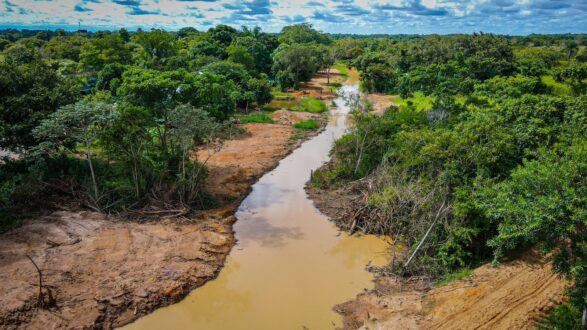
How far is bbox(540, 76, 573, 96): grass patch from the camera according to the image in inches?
1134

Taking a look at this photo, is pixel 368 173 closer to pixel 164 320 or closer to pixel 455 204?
pixel 455 204

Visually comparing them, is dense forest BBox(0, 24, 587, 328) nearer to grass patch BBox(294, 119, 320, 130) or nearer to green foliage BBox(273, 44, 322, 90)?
grass patch BBox(294, 119, 320, 130)

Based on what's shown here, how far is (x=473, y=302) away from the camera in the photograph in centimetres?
1097

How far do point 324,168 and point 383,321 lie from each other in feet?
41.3

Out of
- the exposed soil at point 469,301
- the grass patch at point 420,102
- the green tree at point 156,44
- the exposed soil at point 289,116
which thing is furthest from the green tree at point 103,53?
the exposed soil at point 469,301

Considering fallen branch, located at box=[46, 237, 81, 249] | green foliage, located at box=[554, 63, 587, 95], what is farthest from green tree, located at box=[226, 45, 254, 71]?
fallen branch, located at box=[46, 237, 81, 249]

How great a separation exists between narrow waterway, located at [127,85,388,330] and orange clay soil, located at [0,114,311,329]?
59cm

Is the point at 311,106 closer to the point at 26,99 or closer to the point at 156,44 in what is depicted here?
the point at 156,44

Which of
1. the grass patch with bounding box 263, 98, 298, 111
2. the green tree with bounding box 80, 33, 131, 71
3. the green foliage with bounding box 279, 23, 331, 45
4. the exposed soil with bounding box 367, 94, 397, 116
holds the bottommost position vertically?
the grass patch with bounding box 263, 98, 298, 111

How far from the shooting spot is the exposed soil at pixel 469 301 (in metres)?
10.3

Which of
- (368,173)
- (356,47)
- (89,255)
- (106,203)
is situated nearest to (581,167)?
(368,173)

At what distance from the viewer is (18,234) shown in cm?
1398

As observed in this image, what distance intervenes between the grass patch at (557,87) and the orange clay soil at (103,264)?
84.8 ft

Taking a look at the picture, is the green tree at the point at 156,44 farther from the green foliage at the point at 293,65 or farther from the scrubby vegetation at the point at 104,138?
the scrubby vegetation at the point at 104,138
